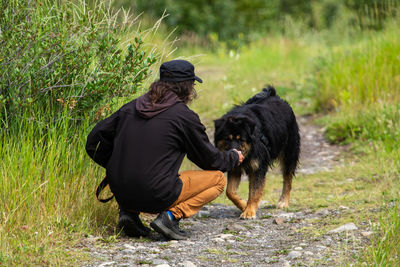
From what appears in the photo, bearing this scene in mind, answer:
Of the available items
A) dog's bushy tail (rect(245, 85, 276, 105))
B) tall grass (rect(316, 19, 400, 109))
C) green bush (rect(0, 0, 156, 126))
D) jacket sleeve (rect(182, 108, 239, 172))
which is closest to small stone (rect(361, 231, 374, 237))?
jacket sleeve (rect(182, 108, 239, 172))

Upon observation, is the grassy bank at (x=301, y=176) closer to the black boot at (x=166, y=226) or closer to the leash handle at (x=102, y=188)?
the leash handle at (x=102, y=188)

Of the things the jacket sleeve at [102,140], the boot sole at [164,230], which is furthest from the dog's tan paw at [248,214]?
the jacket sleeve at [102,140]

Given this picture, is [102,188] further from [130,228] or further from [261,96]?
[261,96]

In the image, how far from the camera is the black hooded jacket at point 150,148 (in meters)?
4.26

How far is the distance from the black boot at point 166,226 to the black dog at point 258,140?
1.05 metres

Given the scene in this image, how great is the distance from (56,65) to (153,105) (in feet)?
3.44

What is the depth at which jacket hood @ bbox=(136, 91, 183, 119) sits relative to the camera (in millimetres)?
4285

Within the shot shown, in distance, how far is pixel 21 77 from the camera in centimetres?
446

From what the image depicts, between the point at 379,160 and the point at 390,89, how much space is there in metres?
2.30

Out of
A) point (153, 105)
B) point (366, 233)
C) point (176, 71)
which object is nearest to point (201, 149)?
point (153, 105)

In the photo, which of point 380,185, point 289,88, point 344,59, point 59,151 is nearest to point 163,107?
point 59,151

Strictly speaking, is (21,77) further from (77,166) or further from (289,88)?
(289,88)

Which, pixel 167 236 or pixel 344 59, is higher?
pixel 344 59

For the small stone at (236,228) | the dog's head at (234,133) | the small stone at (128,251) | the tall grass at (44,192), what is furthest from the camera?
the dog's head at (234,133)
